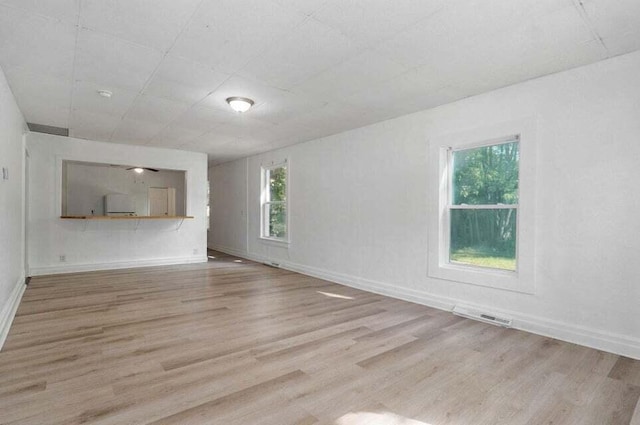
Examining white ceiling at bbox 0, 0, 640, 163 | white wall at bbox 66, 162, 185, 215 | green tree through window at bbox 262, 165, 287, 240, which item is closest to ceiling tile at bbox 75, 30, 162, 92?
white ceiling at bbox 0, 0, 640, 163

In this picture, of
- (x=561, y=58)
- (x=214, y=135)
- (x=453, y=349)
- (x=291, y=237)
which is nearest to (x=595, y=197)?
(x=561, y=58)

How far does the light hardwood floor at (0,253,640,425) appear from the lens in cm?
184

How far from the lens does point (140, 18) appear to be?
2.25 metres

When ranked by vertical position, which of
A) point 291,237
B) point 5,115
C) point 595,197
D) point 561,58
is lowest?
point 291,237

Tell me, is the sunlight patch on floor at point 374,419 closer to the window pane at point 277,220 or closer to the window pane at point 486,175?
the window pane at point 486,175

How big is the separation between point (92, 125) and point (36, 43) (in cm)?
269

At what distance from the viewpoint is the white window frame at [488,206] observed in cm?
319

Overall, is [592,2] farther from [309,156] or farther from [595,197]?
[309,156]

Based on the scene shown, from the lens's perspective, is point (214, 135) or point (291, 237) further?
point (291, 237)

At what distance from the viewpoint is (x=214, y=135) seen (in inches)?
222

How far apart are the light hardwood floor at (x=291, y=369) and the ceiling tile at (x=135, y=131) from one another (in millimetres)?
2513

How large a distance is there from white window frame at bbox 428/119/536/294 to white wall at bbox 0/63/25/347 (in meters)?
4.15

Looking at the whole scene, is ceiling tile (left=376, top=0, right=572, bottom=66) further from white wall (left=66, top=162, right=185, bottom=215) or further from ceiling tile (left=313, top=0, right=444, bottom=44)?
white wall (left=66, top=162, right=185, bottom=215)

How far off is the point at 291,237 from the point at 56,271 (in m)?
3.99
